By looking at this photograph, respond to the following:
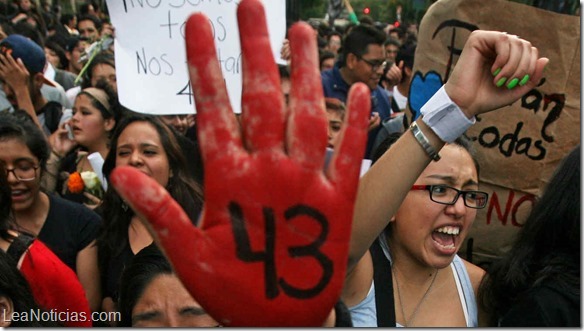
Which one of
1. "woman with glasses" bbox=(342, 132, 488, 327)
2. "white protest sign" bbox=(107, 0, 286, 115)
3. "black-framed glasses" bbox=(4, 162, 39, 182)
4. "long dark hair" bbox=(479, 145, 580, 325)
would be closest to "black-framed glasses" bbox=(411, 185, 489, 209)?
"woman with glasses" bbox=(342, 132, 488, 327)

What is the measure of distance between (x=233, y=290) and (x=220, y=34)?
2.50 meters

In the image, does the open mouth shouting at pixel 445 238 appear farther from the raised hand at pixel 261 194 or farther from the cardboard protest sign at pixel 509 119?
the raised hand at pixel 261 194

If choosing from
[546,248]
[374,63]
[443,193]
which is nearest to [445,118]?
[443,193]

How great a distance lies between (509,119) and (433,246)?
36.7 inches

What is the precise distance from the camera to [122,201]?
2965 millimetres

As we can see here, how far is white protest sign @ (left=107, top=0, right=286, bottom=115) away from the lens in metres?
3.42

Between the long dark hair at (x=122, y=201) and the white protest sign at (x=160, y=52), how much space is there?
25 centimetres

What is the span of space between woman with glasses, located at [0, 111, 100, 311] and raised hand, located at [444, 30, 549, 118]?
189 cm

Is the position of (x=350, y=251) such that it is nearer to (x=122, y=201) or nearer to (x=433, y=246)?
(x=433, y=246)

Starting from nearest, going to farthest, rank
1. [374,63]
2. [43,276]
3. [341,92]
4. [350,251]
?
[350,251]
[43,276]
[341,92]
[374,63]

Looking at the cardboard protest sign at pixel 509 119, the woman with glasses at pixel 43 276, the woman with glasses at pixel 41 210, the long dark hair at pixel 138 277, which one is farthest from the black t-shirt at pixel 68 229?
the cardboard protest sign at pixel 509 119

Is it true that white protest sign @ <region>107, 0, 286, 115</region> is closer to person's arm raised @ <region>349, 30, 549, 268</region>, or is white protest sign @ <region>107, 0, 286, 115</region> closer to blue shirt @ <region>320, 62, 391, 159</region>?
blue shirt @ <region>320, 62, 391, 159</region>

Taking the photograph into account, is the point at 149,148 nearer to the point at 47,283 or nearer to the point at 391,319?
the point at 47,283

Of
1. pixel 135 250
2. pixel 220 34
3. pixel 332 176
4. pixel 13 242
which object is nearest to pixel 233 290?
pixel 332 176
